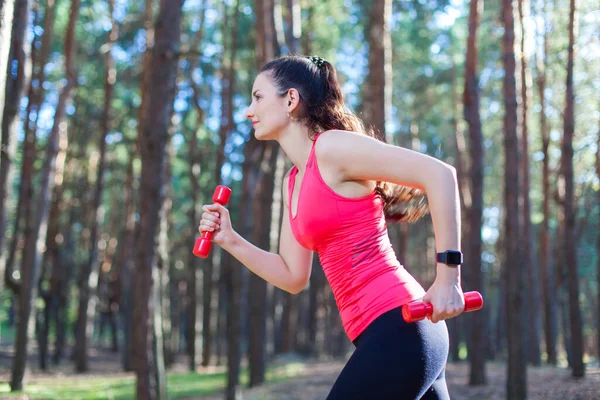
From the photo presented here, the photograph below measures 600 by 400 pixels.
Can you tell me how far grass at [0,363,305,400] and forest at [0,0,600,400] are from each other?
0.11m

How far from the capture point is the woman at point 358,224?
8.35 ft

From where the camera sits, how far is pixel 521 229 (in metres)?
11.8

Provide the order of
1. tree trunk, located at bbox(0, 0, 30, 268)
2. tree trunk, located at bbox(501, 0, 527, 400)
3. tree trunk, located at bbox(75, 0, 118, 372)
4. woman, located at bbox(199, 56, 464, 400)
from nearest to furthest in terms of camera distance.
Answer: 1. woman, located at bbox(199, 56, 464, 400)
2. tree trunk, located at bbox(0, 0, 30, 268)
3. tree trunk, located at bbox(501, 0, 527, 400)
4. tree trunk, located at bbox(75, 0, 118, 372)

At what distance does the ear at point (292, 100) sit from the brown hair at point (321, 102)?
2 cm

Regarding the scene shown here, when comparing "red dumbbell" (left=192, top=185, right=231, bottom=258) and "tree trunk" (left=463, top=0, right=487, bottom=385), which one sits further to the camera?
"tree trunk" (left=463, top=0, right=487, bottom=385)

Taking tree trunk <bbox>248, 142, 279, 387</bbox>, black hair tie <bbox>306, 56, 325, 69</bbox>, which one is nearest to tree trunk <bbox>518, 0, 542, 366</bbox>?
tree trunk <bbox>248, 142, 279, 387</bbox>

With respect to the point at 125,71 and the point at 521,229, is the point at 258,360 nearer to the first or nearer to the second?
the point at 521,229

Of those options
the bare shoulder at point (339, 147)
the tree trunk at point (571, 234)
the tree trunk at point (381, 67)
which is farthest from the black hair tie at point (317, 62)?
the tree trunk at point (571, 234)

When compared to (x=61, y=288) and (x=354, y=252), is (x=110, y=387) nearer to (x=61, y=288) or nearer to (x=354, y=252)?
(x=61, y=288)

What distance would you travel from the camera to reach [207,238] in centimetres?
332

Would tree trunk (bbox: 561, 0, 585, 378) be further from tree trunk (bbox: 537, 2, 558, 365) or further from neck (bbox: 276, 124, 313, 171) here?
neck (bbox: 276, 124, 313, 171)

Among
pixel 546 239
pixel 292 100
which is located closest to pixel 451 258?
pixel 292 100

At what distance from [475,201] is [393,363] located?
13.2 metres

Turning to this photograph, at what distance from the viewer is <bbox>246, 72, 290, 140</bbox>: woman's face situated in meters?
3.11
